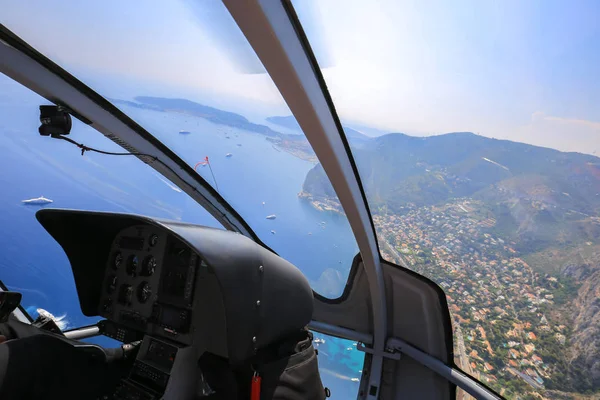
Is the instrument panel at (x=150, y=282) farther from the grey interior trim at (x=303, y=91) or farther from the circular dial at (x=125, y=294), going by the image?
the grey interior trim at (x=303, y=91)

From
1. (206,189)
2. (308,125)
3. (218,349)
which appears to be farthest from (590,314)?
(206,189)

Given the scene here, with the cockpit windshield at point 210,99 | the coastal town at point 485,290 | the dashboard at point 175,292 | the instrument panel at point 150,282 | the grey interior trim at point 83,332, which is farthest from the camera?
the grey interior trim at point 83,332

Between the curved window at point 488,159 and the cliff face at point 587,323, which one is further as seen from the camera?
the cliff face at point 587,323

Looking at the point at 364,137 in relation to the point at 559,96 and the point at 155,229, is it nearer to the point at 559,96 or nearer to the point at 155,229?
the point at 559,96

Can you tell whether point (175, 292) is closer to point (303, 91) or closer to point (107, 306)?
point (107, 306)

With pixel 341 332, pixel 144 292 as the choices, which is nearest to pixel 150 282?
pixel 144 292

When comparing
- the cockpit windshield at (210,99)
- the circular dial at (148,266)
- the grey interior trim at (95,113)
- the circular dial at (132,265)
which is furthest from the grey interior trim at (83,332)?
the cockpit windshield at (210,99)

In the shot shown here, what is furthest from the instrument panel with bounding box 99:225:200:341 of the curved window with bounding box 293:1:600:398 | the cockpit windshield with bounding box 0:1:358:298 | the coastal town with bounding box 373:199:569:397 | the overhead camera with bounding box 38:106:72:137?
the coastal town with bounding box 373:199:569:397
